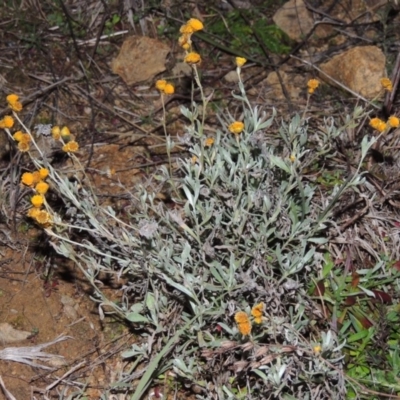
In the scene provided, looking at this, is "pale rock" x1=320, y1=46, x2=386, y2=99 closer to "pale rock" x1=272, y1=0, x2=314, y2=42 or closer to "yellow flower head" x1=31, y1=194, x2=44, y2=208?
"pale rock" x1=272, y1=0, x2=314, y2=42

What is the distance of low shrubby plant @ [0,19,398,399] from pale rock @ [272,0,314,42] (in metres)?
1.33

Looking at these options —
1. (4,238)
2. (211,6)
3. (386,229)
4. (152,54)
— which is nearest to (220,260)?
(386,229)

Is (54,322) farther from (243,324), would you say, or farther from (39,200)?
(243,324)

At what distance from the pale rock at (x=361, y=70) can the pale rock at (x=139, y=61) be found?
34.3 inches

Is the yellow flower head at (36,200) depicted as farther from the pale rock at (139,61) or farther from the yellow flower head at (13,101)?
the pale rock at (139,61)

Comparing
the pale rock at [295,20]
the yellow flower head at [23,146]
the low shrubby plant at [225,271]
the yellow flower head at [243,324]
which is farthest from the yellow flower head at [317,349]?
the pale rock at [295,20]

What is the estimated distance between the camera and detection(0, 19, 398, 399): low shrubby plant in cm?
236

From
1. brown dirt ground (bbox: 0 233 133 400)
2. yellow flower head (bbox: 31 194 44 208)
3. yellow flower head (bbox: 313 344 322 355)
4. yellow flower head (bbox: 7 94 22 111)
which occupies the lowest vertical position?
brown dirt ground (bbox: 0 233 133 400)

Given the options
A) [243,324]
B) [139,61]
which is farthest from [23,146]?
[139,61]

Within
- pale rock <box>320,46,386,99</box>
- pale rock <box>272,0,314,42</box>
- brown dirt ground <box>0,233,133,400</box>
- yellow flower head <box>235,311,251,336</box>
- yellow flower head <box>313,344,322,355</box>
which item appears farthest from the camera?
pale rock <box>272,0,314,42</box>

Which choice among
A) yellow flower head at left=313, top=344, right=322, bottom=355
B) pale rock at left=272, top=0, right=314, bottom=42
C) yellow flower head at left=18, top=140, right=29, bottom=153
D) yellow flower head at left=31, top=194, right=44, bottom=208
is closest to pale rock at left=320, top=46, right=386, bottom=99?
pale rock at left=272, top=0, right=314, bottom=42

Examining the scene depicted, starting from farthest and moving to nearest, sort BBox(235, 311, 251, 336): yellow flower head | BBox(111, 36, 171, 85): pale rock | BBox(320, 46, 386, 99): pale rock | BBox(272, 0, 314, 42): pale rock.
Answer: BBox(272, 0, 314, 42): pale rock, BBox(111, 36, 171, 85): pale rock, BBox(320, 46, 386, 99): pale rock, BBox(235, 311, 251, 336): yellow flower head

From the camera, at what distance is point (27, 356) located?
2.65m

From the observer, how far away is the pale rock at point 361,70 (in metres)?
3.57
